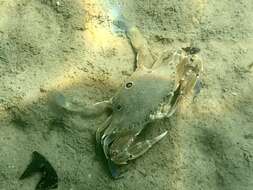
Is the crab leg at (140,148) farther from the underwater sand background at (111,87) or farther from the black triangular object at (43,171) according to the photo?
the black triangular object at (43,171)

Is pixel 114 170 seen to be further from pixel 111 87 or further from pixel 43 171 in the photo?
pixel 111 87

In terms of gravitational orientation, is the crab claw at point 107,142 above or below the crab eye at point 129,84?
below

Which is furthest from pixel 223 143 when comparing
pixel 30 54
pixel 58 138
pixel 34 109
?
pixel 30 54

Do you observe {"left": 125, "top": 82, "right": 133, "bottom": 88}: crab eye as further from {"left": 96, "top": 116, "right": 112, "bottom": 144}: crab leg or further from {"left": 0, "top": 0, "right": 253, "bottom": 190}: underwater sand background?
{"left": 96, "top": 116, "right": 112, "bottom": 144}: crab leg

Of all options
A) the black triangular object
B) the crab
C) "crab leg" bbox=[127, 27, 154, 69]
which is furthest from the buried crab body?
the black triangular object

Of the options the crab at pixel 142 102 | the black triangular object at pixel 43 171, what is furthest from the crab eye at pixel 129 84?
the black triangular object at pixel 43 171

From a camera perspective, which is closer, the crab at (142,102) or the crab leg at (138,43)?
the crab at (142,102)
